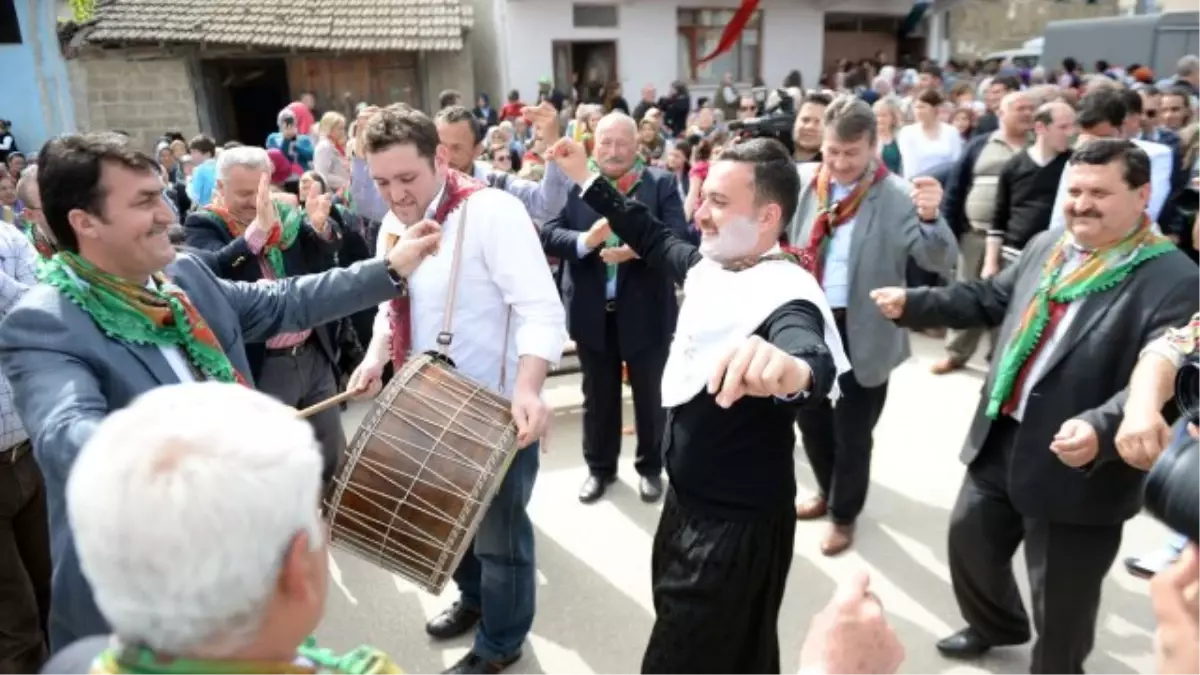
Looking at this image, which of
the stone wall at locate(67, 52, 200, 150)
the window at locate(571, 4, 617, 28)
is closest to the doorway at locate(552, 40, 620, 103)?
the window at locate(571, 4, 617, 28)

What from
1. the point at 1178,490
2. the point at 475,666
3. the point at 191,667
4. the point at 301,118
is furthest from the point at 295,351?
the point at 301,118

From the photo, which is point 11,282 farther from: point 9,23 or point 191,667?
point 9,23

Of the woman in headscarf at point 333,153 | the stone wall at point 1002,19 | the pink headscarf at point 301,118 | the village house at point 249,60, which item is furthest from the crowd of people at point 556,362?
the stone wall at point 1002,19

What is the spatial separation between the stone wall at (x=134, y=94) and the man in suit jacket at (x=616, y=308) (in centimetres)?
1293

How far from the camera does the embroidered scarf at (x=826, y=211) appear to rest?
11.8ft

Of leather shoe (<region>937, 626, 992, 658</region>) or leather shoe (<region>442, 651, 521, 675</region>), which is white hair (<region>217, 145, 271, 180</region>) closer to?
leather shoe (<region>442, 651, 521, 675</region>)

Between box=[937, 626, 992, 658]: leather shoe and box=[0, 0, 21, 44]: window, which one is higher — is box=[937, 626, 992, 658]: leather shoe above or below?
below

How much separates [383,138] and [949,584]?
2.83 meters

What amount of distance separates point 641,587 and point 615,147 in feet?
6.63

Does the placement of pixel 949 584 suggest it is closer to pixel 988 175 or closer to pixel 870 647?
pixel 870 647

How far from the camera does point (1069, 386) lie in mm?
2445

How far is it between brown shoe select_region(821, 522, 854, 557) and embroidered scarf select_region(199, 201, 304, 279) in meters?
2.63

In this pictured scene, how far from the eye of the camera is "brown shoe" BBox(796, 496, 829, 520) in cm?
405

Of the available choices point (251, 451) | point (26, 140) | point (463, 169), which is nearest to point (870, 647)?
point (251, 451)
